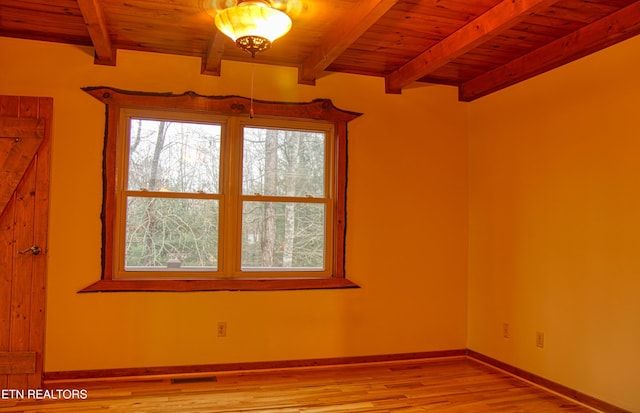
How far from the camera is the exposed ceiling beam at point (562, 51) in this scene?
3.06 meters

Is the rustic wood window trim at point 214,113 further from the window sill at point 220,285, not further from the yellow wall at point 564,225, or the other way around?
the yellow wall at point 564,225

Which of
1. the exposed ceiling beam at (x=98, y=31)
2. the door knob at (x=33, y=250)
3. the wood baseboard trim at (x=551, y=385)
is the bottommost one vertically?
the wood baseboard trim at (x=551, y=385)

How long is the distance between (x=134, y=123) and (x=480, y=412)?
3.24 meters

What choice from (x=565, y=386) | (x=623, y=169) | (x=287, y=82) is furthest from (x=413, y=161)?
(x=565, y=386)

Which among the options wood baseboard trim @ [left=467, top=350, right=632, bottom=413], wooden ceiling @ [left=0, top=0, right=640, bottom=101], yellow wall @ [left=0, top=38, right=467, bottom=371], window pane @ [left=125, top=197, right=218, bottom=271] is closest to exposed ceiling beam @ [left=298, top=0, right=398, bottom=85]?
wooden ceiling @ [left=0, top=0, right=640, bottom=101]

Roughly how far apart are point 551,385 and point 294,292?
Answer: 204 centimetres

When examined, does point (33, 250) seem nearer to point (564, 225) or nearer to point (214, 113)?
point (214, 113)

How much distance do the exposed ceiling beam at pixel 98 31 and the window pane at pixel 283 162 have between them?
3.78ft

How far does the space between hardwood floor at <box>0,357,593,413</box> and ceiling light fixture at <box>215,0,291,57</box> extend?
2255 mm

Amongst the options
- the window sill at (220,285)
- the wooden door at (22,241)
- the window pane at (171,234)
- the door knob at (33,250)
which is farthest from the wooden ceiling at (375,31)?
the window sill at (220,285)

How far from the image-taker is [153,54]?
3.90 m

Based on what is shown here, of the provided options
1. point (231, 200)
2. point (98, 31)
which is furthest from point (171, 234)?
point (98, 31)

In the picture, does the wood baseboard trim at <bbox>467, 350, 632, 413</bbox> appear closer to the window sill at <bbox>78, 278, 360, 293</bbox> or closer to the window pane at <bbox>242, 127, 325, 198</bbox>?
the window sill at <bbox>78, 278, 360, 293</bbox>

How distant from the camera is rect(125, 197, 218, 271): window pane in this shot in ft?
12.7
